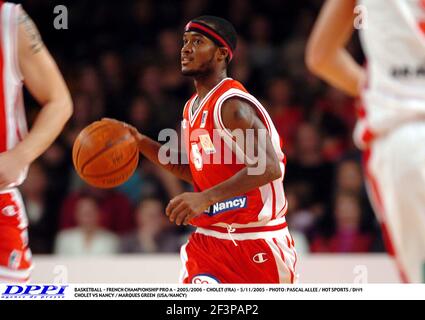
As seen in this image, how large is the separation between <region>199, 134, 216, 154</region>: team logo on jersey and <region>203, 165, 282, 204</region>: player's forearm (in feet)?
0.73

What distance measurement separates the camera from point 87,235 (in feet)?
13.9

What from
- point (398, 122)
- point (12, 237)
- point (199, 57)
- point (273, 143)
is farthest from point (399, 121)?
point (12, 237)

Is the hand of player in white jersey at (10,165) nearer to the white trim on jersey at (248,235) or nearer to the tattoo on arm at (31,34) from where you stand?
the tattoo on arm at (31,34)

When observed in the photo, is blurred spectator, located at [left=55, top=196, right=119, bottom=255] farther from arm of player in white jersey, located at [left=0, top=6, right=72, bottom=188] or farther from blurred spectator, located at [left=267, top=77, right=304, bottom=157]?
arm of player in white jersey, located at [left=0, top=6, right=72, bottom=188]

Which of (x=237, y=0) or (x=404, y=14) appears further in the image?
(x=237, y=0)

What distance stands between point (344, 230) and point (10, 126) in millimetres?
2040

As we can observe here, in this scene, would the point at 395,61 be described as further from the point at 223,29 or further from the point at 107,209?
the point at 107,209

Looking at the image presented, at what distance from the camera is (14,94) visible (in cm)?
274

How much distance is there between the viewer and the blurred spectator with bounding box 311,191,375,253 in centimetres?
418

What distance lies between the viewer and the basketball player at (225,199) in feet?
9.86
